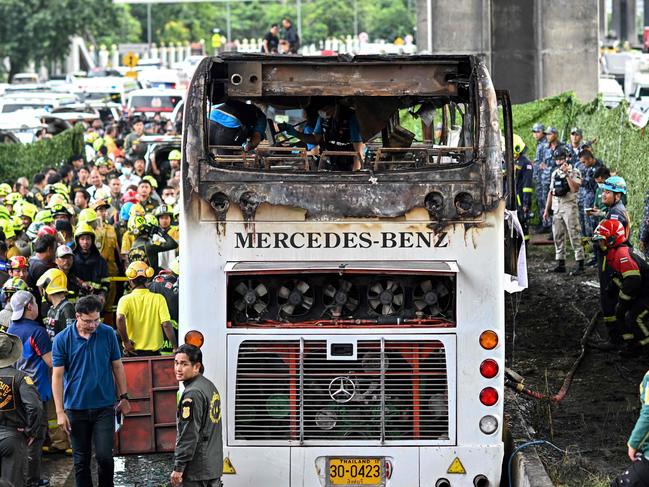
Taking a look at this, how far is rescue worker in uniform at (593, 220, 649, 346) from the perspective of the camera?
15.1 meters

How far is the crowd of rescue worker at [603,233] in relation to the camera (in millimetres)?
15023

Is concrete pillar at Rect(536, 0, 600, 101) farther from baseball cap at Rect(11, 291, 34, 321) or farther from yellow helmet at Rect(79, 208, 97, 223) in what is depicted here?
baseball cap at Rect(11, 291, 34, 321)

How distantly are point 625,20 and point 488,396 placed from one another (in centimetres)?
9210

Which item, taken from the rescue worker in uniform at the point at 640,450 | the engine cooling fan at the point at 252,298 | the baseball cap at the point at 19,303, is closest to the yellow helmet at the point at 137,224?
the baseball cap at the point at 19,303

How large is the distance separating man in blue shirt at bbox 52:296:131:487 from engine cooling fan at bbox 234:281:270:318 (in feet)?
3.84

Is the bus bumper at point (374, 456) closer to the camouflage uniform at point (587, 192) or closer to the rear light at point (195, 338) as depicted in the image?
the rear light at point (195, 338)

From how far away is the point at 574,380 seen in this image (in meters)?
14.5

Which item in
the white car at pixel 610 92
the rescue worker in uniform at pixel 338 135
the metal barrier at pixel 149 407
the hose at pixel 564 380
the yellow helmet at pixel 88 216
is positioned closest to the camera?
the rescue worker in uniform at pixel 338 135

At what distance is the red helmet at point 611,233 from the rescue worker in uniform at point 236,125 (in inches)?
222

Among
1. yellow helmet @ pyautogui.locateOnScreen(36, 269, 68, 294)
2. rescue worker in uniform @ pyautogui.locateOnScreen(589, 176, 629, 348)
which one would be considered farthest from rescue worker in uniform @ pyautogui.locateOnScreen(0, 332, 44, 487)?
rescue worker in uniform @ pyautogui.locateOnScreen(589, 176, 629, 348)

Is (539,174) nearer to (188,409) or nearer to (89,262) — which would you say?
(89,262)

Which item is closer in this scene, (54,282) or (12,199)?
(54,282)

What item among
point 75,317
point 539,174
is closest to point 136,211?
point 75,317

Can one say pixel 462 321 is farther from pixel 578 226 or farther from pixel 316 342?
pixel 578 226
